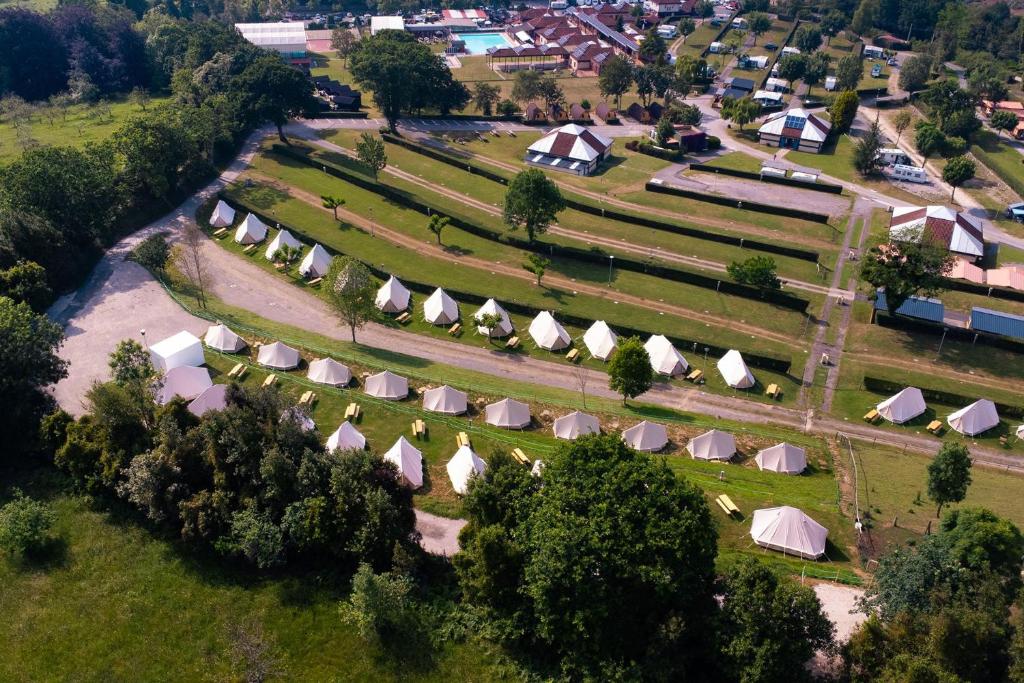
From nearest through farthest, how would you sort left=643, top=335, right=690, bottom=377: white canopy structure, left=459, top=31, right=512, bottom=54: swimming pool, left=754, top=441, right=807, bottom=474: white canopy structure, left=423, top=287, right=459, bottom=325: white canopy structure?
1. left=754, top=441, right=807, bottom=474: white canopy structure
2. left=643, top=335, right=690, bottom=377: white canopy structure
3. left=423, top=287, right=459, bottom=325: white canopy structure
4. left=459, top=31, right=512, bottom=54: swimming pool

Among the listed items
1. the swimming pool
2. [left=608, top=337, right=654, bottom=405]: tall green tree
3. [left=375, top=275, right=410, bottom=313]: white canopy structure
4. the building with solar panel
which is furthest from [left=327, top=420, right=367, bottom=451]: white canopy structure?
the swimming pool

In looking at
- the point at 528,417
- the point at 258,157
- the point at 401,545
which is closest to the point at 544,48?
the point at 258,157

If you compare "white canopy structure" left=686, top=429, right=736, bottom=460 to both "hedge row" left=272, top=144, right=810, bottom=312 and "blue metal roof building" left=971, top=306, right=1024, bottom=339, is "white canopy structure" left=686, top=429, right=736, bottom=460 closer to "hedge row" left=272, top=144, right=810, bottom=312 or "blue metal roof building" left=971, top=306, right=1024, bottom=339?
"hedge row" left=272, top=144, right=810, bottom=312

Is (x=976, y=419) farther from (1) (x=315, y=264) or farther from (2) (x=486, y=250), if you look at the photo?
(1) (x=315, y=264)

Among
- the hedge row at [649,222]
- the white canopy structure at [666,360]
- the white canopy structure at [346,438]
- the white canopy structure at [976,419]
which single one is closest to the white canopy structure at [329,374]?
the white canopy structure at [346,438]

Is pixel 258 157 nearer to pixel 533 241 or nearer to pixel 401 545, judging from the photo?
pixel 533 241

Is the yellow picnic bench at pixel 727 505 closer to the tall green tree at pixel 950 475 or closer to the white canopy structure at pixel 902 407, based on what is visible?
the tall green tree at pixel 950 475

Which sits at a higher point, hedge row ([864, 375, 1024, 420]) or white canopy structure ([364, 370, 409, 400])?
hedge row ([864, 375, 1024, 420])
